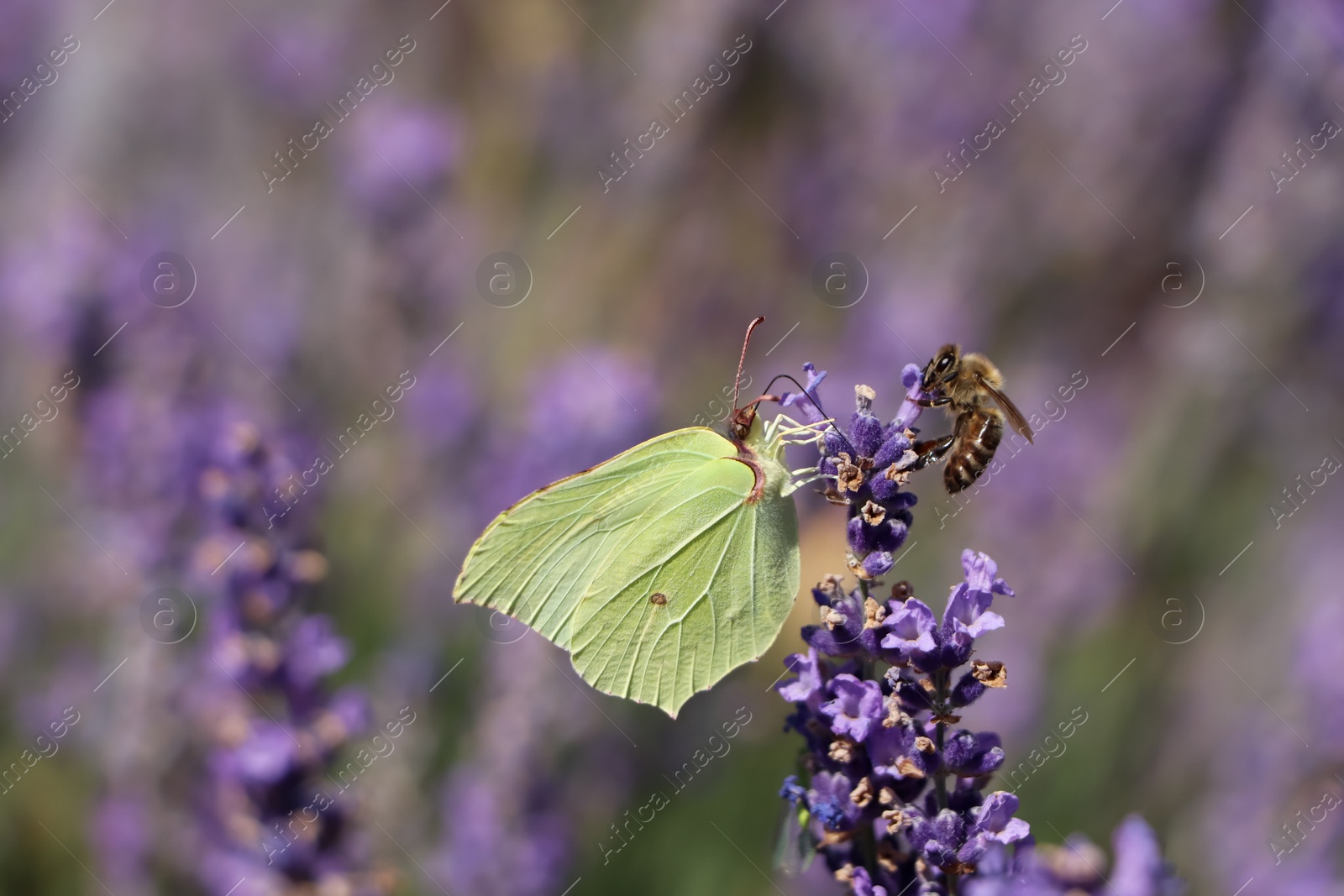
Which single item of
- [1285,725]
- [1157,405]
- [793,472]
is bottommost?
[1285,725]

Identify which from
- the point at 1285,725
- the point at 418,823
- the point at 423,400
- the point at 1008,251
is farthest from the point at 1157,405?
the point at 418,823

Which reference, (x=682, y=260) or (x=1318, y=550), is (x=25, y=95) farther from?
A: (x=1318, y=550)
